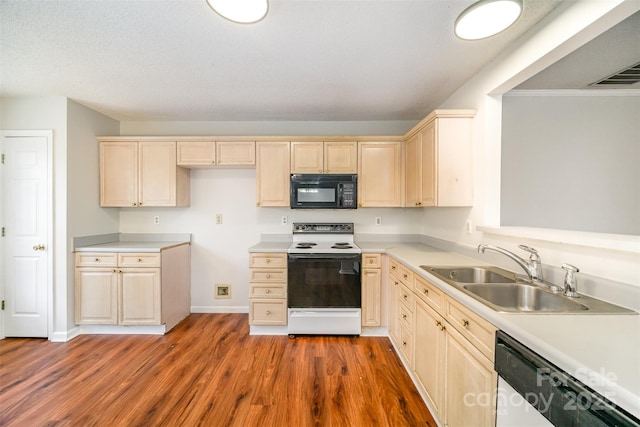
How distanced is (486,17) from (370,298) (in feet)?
7.95

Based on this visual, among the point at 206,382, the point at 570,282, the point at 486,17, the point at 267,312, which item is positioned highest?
the point at 486,17

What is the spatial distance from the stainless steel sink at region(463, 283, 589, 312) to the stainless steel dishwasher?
1.30 feet

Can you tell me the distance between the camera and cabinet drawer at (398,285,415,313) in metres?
1.99

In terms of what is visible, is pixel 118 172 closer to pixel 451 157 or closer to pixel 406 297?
pixel 406 297

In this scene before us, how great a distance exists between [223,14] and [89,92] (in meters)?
2.17

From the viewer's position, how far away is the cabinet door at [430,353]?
1491 mm

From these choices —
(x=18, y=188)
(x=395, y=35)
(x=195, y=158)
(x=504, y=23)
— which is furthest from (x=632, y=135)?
(x=18, y=188)

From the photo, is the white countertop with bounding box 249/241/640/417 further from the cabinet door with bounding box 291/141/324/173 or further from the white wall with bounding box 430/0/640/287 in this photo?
the cabinet door with bounding box 291/141/324/173

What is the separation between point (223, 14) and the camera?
1.30 m

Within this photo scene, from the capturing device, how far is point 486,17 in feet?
4.25

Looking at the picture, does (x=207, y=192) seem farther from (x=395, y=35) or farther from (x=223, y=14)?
(x=395, y=35)

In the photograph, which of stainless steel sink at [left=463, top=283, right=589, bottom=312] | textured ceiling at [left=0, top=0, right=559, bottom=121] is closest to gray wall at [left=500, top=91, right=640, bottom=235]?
textured ceiling at [left=0, top=0, right=559, bottom=121]

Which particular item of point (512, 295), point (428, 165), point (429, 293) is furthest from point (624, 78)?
point (429, 293)

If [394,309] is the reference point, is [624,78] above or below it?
above
